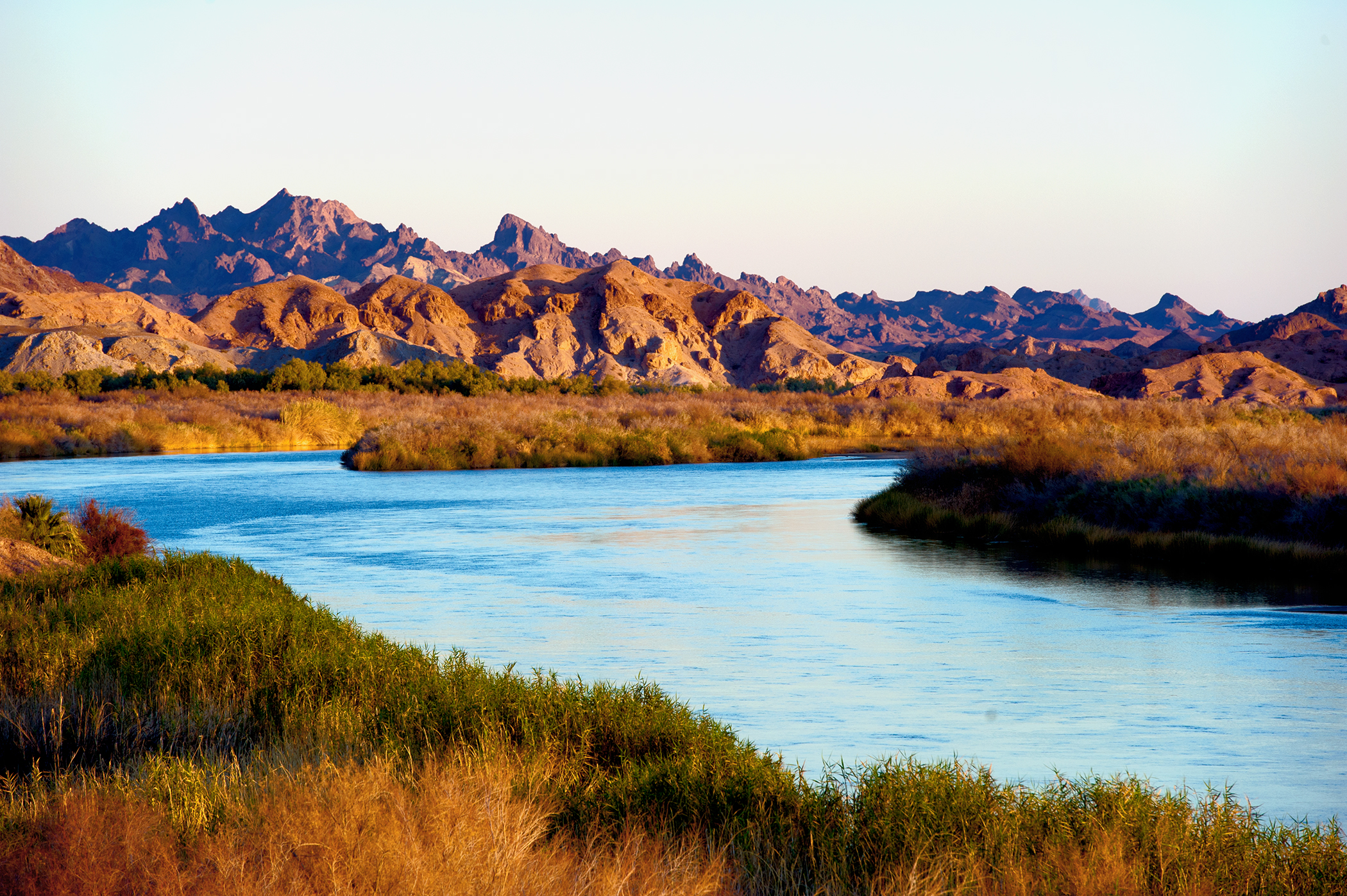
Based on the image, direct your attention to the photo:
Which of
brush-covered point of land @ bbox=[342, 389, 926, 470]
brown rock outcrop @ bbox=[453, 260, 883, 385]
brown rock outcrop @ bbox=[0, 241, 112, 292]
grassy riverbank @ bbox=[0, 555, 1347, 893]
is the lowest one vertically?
grassy riverbank @ bbox=[0, 555, 1347, 893]

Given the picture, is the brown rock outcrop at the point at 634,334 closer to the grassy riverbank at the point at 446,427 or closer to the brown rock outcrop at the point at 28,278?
the brown rock outcrop at the point at 28,278

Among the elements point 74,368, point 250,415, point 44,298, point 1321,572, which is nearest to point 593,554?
point 1321,572

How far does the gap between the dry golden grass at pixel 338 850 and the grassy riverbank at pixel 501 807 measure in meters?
0.01

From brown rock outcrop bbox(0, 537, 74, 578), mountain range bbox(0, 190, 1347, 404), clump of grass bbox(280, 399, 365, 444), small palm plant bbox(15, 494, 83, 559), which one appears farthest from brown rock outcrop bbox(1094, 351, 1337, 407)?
brown rock outcrop bbox(0, 537, 74, 578)

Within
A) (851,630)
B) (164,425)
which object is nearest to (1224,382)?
(164,425)

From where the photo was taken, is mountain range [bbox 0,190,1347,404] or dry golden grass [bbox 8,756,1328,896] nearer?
dry golden grass [bbox 8,756,1328,896]

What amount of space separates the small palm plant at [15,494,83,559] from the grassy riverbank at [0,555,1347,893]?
792 cm

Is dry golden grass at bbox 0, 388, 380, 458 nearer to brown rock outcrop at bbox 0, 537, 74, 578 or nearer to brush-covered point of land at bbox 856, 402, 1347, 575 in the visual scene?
brown rock outcrop at bbox 0, 537, 74, 578

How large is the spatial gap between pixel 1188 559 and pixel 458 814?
14755mm

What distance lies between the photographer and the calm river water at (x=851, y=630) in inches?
323

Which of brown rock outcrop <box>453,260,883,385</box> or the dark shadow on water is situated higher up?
brown rock outcrop <box>453,260,883,385</box>

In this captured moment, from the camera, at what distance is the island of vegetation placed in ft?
15.2

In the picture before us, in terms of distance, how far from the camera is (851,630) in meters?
12.7

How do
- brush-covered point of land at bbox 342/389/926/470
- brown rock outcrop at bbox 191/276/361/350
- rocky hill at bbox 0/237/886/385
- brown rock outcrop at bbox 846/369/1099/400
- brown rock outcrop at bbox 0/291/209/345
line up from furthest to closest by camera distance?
brown rock outcrop at bbox 191/276/361/350, rocky hill at bbox 0/237/886/385, brown rock outcrop at bbox 0/291/209/345, brown rock outcrop at bbox 846/369/1099/400, brush-covered point of land at bbox 342/389/926/470
